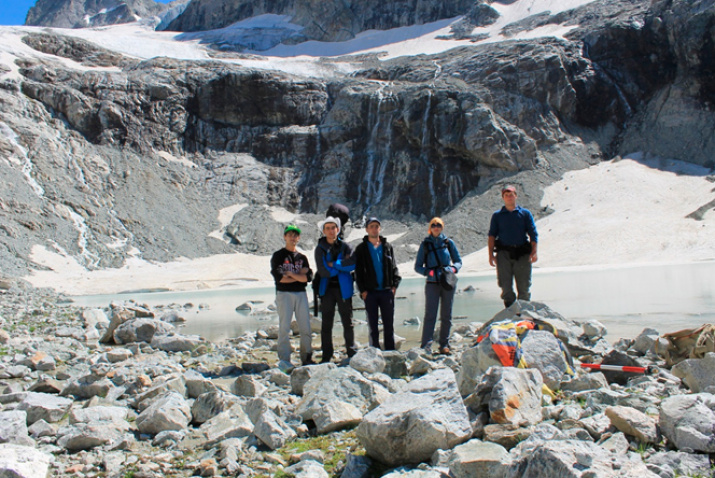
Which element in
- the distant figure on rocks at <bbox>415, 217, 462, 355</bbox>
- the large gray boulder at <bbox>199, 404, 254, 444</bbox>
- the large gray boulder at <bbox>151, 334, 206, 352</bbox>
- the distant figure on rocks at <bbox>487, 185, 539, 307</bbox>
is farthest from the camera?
the large gray boulder at <bbox>151, 334, 206, 352</bbox>

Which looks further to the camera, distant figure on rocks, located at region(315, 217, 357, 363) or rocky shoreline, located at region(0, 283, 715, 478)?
distant figure on rocks, located at region(315, 217, 357, 363)

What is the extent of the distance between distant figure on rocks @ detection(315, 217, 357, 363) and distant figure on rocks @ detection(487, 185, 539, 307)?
7.18ft

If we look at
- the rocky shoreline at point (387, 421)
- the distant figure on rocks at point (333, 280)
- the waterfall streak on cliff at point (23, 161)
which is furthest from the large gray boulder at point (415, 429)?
the waterfall streak on cliff at point (23, 161)

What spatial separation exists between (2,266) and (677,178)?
55.2 m

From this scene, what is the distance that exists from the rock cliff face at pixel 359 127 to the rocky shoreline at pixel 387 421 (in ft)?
133

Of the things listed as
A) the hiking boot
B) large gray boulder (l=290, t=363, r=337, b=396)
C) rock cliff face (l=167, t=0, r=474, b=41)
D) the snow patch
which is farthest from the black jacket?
rock cliff face (l=167, t=0, r=474, b=41)

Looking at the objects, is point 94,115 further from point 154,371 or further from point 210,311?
point 154,371

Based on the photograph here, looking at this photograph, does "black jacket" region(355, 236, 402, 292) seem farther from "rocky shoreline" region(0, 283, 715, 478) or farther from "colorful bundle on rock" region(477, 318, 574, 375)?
"colorful bundle on rock" region(477, 318, 574, 375)

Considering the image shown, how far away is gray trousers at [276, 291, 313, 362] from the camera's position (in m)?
6.57

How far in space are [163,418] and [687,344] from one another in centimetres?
451

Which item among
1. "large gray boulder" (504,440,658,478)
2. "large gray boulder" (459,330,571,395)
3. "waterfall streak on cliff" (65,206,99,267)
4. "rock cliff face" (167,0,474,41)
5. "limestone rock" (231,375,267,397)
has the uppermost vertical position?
"rock cliff face" (167,0,474,41)

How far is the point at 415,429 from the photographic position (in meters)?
2.85

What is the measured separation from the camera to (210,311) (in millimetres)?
17141

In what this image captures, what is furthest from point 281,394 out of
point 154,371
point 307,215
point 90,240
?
point 307,215
